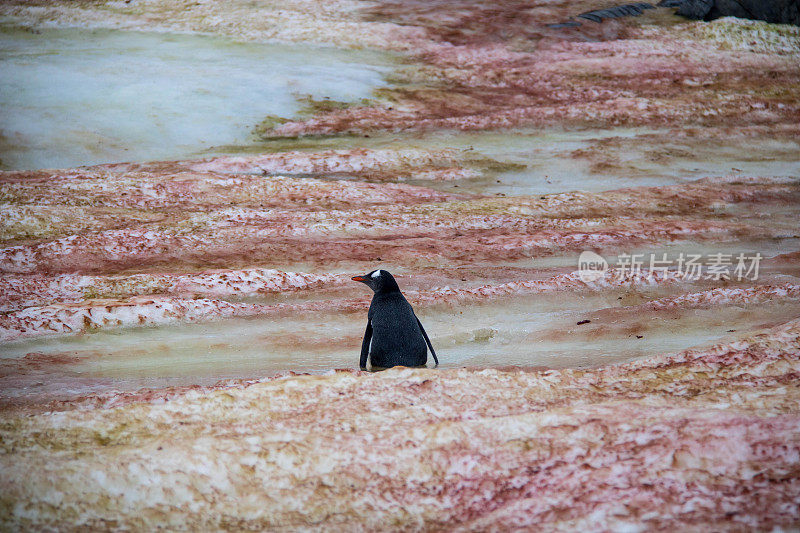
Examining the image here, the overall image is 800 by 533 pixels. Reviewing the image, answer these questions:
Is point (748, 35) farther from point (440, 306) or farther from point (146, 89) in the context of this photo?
point (440, 306)

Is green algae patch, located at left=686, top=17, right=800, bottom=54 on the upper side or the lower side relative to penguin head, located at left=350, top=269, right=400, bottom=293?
upper

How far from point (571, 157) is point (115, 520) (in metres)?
18.6

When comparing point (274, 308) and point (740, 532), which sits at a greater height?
point (740, 532)

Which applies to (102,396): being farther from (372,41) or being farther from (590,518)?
(372,41)

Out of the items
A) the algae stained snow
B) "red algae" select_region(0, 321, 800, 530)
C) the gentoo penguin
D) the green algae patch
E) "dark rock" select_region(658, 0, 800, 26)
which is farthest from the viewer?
"dark rock" select_region(658, 0, 800, 26)

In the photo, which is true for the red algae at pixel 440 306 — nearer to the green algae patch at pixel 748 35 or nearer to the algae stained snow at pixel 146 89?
the green algae patch at pixel 748 35

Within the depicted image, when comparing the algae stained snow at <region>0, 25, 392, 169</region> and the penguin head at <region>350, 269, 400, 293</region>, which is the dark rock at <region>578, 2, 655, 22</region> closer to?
the algae stained snow at <region>0, 25, 392, 169</region>

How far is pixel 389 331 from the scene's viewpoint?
10047 millimetres

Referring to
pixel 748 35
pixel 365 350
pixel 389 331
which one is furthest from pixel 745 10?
pixel 365 350

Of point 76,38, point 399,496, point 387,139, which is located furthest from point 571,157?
point 76,38

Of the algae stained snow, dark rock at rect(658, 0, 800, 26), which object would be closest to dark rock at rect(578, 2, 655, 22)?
dark rock at rect(658, 0, 800, 26)

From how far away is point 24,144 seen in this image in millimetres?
22062

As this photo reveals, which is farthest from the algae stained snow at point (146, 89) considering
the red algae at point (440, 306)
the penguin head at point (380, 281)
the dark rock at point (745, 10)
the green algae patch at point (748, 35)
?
the dark rock at point (745, 10)

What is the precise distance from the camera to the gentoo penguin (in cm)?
1005
